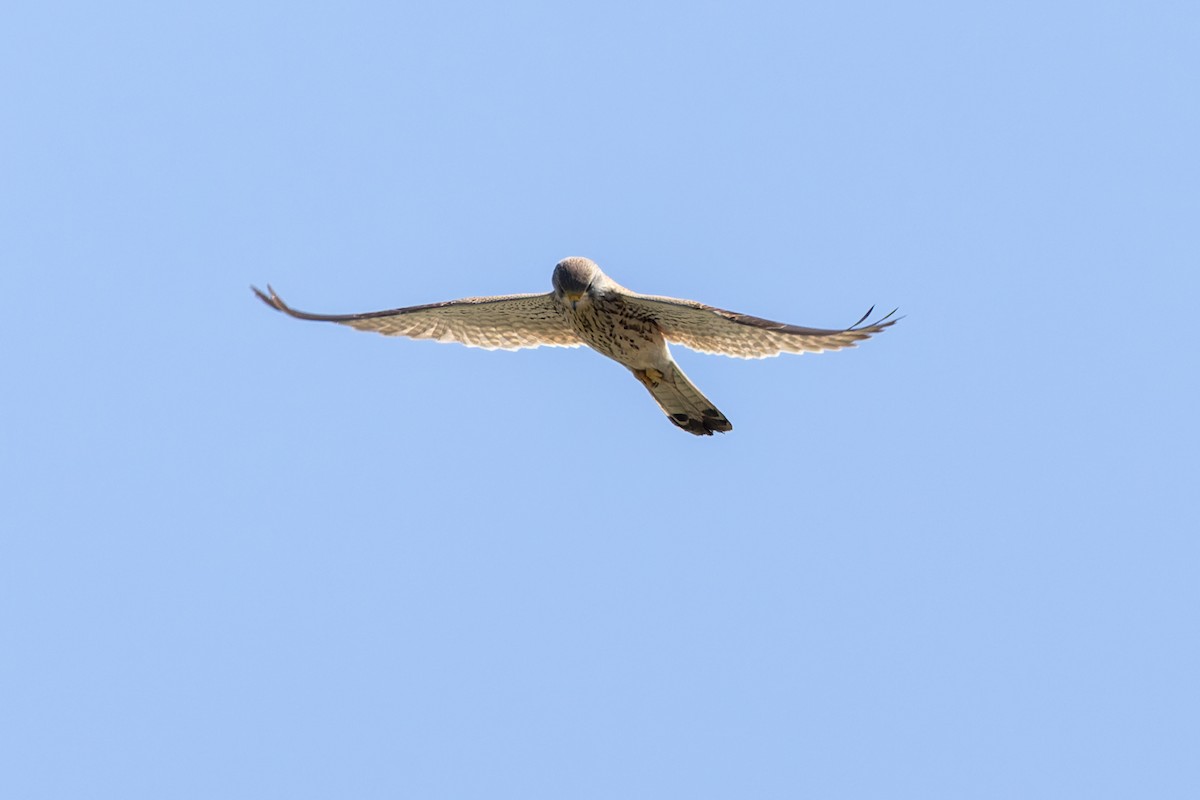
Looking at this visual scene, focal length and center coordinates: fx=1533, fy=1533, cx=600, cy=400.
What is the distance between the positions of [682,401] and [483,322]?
6.57 ft

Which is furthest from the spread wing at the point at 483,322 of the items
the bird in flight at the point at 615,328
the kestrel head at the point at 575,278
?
the kestrel head at the point at 575,278

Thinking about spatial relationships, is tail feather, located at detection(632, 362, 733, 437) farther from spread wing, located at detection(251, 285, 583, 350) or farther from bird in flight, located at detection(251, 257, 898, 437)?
spread wing, located at detection(251, 285, 583, 350)

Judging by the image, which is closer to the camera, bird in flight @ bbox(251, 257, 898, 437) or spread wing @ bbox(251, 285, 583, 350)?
bird in flight @ bbox(251, 257, 898, 437)

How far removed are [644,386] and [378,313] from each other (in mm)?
2517

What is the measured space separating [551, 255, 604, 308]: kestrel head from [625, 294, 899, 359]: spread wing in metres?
0.36

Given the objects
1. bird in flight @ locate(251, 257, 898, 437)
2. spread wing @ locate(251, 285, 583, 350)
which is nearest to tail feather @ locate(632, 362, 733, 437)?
bird in flight @ locate(251, 257, 898, 437)

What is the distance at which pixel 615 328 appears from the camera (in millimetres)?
13336

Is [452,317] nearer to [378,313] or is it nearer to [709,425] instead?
[378,313]

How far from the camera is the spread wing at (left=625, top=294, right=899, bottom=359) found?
12328 millimetres

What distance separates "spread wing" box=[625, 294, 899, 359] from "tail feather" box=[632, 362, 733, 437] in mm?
323

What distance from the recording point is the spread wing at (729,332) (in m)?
12.3

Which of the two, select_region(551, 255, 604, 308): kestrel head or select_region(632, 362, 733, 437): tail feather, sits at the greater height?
select_region(551, 255, 604, 308): kestrel head

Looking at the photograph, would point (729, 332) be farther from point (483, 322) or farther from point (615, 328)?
point (483, 322)

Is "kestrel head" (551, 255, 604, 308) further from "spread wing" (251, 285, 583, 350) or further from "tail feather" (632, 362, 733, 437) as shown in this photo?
"tail feather" (632, 362, 733, 437)
